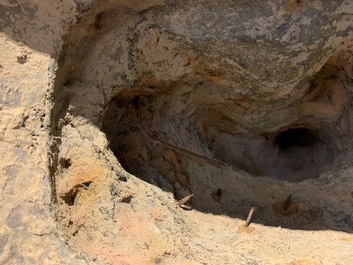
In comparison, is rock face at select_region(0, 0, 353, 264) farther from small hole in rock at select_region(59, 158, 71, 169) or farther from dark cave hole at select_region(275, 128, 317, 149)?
dark cave hole at select_region(275, 128, 317, 149)

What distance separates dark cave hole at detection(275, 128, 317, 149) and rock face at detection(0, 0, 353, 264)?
36 centimetres

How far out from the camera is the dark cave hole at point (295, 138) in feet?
8.03

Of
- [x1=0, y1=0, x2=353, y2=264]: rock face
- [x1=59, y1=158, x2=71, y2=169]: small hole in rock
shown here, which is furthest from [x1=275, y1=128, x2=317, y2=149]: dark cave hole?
[x1=59, y1=158, x2=71, y2=169]: small hole in rock

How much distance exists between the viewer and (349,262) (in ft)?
4.18

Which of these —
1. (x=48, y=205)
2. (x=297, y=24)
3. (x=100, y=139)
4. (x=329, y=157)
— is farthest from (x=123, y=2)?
(x=329, y=157)

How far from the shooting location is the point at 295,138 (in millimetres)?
2547

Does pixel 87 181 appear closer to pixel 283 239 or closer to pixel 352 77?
pixel 283 239

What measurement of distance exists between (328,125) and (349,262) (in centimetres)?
109

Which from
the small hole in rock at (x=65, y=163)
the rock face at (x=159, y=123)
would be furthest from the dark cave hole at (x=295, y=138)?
the small hole in rock at (x=65, y=163)

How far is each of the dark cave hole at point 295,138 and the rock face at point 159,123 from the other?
0.36m

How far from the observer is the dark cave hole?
2.45 m

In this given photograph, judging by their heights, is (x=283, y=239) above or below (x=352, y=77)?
below

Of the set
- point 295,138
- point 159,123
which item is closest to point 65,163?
point 159,123

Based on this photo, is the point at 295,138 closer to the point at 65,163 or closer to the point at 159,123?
the point at 159,123
